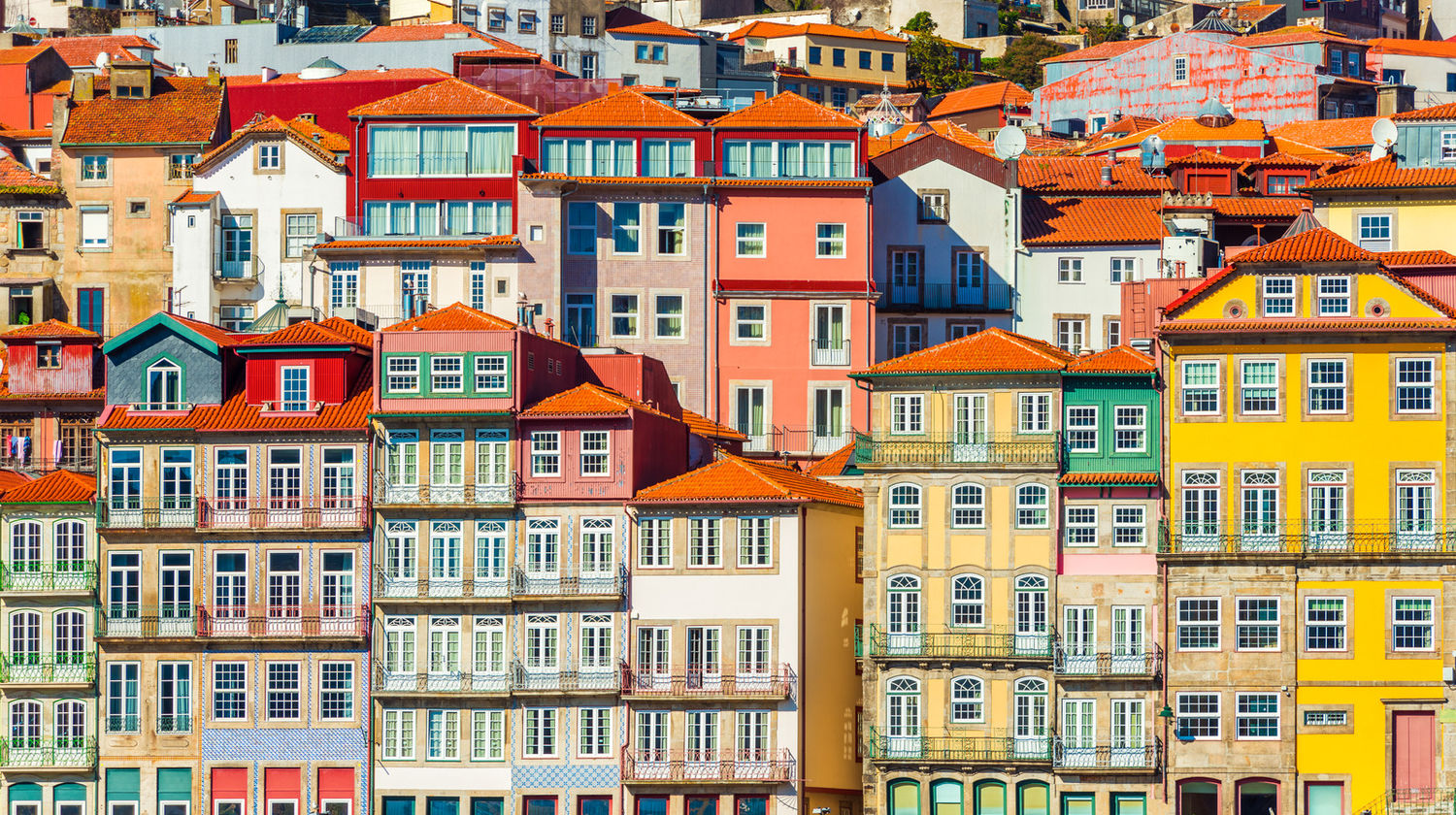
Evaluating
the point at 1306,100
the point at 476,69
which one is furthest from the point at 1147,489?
the point at 1306,100

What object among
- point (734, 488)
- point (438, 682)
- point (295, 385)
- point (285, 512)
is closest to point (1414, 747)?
point (734, 488)

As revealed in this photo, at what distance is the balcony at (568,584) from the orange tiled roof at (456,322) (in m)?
6.74

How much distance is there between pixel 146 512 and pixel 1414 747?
3405cm

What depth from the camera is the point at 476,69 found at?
9888 centimetres

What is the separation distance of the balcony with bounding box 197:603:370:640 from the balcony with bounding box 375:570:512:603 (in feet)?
2.74

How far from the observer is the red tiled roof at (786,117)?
287 ft

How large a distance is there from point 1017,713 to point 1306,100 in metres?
64.8

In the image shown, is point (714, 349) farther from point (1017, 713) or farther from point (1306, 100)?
point (1306, 100)

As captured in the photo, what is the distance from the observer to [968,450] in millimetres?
72250

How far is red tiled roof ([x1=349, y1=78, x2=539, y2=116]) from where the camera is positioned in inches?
3516

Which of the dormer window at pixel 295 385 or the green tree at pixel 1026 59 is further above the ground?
the green tree at pixel 1026 59

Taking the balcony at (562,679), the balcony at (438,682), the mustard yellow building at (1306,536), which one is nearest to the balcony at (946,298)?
the mustard yellow building at (1306,536)

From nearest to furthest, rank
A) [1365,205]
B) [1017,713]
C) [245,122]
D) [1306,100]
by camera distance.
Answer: [1017,713], [1365,205], [245,122], [1306,100]

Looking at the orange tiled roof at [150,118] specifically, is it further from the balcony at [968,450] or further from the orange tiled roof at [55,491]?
the balcony at [968,450]
